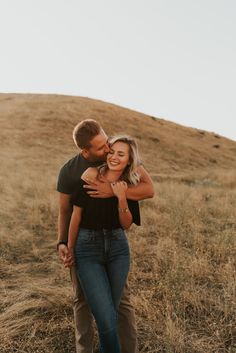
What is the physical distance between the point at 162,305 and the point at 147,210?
5701 mm

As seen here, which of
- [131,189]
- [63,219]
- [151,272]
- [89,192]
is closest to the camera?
[89,192]

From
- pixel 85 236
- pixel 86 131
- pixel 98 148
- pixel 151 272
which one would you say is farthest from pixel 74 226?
pixel 151 272

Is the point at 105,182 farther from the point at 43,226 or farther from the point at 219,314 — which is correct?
the point at 43,226

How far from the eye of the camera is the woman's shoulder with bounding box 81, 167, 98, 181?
126 inches

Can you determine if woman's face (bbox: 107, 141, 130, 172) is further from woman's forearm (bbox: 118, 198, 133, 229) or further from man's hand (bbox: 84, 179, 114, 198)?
woman's forearm (bbox: 118, 198, 133, 229)

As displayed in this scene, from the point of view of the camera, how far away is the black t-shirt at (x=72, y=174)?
3.30m

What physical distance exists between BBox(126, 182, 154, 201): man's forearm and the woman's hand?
0.24ft

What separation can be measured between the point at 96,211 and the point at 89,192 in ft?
0.58

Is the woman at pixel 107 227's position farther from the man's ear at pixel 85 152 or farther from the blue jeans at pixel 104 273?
the man's ear at pixel 85 152

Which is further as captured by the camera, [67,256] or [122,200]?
[67,256]

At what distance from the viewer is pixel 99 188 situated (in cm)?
316

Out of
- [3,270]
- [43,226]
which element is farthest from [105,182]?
[43,226]

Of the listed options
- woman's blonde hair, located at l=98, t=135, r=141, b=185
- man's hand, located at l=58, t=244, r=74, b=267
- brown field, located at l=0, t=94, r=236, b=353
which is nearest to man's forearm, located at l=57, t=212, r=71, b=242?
man's hand, located at l=58, t=244, r=74, b=267

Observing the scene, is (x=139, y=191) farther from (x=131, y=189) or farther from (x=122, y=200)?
(x=122, y=200)
